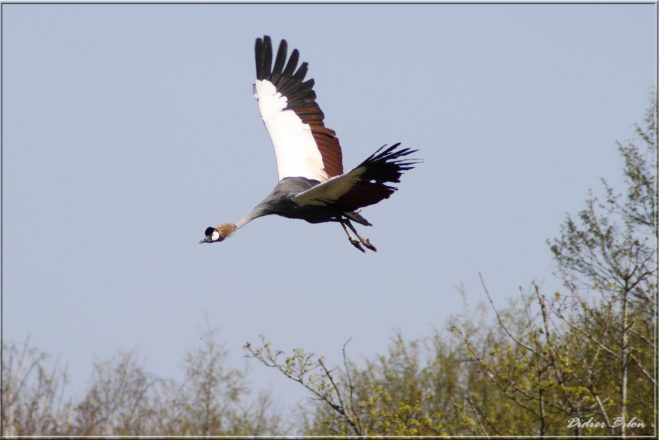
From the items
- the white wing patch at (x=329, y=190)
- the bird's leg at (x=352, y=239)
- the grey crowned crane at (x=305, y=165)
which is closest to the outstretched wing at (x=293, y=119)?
the grey crowned crane at (x=305, y=165)

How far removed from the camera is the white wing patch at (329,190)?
10859 mm

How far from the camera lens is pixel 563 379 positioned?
11461 mm

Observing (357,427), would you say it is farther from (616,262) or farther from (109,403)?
(109,403)

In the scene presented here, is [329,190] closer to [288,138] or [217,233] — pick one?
[217,233]

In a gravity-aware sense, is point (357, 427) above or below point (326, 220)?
below

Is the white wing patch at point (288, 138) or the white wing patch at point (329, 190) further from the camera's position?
the white wing patch at point (288, 138)

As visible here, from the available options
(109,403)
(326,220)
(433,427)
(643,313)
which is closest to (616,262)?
(643,313)

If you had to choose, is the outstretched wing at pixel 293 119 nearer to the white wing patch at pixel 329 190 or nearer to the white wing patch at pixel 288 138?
the white wing patch at pixel 288 138

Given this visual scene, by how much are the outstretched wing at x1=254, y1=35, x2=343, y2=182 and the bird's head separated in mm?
1639

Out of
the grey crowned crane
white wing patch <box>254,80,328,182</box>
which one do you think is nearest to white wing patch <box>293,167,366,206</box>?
the grey crowned crane

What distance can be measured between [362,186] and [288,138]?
2.30 metres

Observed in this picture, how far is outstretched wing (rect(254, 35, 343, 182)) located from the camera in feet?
42.4

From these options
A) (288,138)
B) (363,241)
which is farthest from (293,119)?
(363,241)

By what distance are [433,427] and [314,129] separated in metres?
3.32
